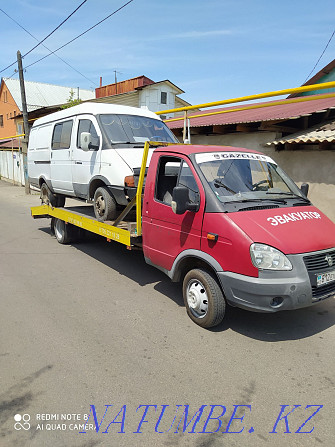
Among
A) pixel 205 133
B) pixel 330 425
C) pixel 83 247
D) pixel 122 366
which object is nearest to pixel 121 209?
pixel 83 247

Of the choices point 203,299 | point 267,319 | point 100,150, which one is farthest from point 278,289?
point 100,150

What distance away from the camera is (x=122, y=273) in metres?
5.87

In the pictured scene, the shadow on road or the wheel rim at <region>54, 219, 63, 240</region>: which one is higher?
the wheel rim at <region>54, 219, 63, 240</region>

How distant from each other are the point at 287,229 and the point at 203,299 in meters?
1.23

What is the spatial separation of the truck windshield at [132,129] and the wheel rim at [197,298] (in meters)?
2.82

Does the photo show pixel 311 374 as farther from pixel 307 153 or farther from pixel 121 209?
pixel 307 153

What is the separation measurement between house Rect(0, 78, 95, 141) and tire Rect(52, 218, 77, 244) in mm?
31679

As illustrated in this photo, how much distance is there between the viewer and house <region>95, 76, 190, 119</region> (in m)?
25.6

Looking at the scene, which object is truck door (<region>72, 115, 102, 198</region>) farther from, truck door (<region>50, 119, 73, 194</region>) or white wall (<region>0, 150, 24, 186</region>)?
white wall (<region>0, 150, 24, 186</region>)

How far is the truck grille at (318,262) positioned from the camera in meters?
3.44

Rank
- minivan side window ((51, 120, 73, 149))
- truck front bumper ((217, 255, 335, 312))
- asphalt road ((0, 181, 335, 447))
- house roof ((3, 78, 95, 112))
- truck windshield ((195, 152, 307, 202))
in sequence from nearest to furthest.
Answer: asphalt road ((0, 181, 335, 447)) → truck front bumper ((217, 255, 335, 312)) → truck windshield ((195, 152, 307, 202)) → minivan side window ((51, 120, 73, 149)) → house roof ((3, 78, 95, 112))

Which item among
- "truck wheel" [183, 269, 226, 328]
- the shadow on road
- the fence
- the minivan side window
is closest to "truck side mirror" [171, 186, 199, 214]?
"truck wheel" [183, 269, 226, 328]

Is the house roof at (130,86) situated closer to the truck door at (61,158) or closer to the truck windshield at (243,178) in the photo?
the truck door at (61,158)

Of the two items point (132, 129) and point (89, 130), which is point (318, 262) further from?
point (89, 130)
